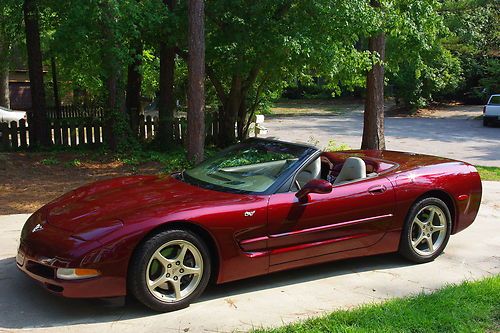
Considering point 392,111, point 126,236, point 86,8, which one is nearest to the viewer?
point 126,236

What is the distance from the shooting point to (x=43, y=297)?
A: 441 centimetres

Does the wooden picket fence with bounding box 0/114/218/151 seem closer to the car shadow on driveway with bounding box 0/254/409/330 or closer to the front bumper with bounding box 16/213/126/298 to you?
the car shadow on driveway with bounding box 0/254/409/330

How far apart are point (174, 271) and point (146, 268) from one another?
0.80 feet

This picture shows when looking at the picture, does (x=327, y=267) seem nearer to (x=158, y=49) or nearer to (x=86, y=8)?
(x=86, y=8)

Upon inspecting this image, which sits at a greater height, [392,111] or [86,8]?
[86,8]

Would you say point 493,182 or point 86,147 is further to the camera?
point 86,147

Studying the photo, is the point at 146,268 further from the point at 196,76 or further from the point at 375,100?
the point at 375,100

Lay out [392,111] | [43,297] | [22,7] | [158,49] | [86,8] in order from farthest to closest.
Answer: [392,111] < [158,49] < [22,7] < [86,8] < [43,297]

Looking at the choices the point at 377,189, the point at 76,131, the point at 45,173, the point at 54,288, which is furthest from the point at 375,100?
the point at 54,288

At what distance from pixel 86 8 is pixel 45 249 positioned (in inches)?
251

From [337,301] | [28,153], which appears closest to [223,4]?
[28,153]

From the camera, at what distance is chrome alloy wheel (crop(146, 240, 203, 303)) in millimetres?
4129

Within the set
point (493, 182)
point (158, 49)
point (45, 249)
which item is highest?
point (158, 49)

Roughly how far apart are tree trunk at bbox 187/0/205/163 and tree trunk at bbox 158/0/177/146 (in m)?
4.83
